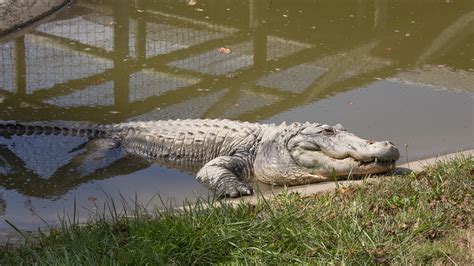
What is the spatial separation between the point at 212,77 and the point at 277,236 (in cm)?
470

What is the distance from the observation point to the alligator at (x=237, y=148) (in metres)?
6.94

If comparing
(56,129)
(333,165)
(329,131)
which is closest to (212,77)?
(56,129)

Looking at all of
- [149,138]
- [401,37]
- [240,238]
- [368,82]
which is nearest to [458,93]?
[368,82]

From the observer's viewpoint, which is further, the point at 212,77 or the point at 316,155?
the point at 212,77

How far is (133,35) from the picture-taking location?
36.1 ft

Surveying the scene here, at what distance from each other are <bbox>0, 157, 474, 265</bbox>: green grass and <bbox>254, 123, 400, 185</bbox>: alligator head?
1.27 m

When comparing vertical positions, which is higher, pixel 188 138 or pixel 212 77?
pixel 212 77

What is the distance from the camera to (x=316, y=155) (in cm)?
728

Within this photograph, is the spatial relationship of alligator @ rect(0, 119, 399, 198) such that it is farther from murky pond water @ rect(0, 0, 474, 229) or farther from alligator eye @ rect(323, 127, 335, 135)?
murky pond water @ rect(0, 0, 474, 229)

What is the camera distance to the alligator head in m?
6.83

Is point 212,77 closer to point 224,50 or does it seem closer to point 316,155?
point 224,50

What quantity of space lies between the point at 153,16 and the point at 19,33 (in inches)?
74.3

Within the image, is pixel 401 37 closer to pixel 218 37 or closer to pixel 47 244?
pixel 218 37

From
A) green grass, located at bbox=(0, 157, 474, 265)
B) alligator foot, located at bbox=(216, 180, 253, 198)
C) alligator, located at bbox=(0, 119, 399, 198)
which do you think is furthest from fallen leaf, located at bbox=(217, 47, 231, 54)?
green grass, located at bbox=(0, 157, 474, 265)
